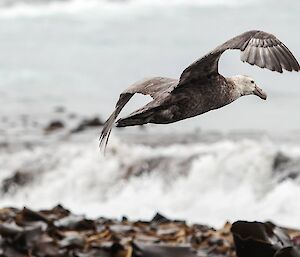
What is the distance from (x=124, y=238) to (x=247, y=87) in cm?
454

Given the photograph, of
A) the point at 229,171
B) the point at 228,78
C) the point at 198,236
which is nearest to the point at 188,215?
the point at 229,171

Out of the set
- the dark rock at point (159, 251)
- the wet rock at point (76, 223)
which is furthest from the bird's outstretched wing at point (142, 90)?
the wet rock at point (76, 223)

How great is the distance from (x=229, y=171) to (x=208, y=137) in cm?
528

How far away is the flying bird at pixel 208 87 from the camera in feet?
7.15

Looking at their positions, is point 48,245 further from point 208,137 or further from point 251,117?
point 251,117

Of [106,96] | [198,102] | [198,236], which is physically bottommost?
[106,96]

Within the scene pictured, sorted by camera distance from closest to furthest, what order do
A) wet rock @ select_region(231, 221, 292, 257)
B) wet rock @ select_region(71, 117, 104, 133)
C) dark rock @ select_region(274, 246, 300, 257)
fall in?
dark rock @ select_region(274, 246, 300, 257), wet rock @ select_region(231, 221, 292, 257), wet rock @ select_region(71, 117, 104, 133)

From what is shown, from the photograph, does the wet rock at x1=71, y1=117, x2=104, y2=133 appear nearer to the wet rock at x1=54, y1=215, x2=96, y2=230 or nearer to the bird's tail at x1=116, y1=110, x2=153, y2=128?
the wet rock at x1=54, y1=215, x2=96, y2=230

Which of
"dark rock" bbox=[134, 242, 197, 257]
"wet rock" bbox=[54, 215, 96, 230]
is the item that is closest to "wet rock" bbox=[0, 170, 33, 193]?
"wet rock" bbox=[54, 215, 96, 230]

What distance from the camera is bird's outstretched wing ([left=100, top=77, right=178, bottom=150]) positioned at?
2.34 meters

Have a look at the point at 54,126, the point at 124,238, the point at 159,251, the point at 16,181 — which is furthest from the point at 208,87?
the point at 54,126

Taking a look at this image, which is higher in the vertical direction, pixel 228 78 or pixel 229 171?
pixel 228 78

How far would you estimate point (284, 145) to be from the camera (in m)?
20.2

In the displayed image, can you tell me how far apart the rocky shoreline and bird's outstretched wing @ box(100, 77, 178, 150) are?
2.22 metres
